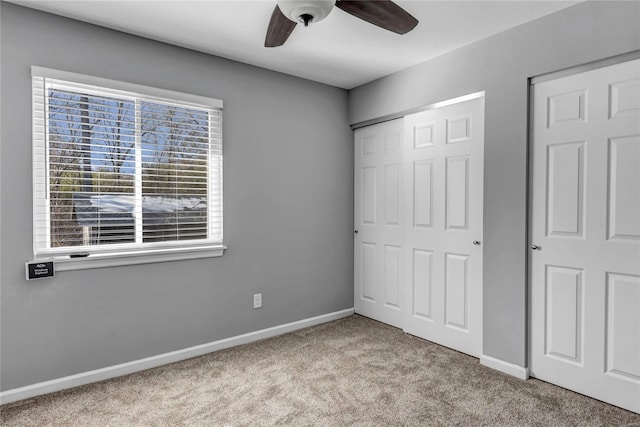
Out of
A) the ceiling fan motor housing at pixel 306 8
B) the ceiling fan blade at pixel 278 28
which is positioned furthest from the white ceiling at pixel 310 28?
the ceiling fan motor housing at pixel 306 8

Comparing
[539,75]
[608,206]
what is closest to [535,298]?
[608,206]

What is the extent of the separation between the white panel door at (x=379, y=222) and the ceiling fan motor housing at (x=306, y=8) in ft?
6.46

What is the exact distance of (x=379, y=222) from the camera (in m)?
3.72

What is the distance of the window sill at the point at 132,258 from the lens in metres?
2.39

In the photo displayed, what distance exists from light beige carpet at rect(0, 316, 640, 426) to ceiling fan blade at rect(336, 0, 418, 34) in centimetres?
215

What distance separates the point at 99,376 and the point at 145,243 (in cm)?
94

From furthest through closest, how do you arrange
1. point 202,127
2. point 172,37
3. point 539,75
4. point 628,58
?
point 202,127 → point 172,37 → point 539,75 → point 628,58

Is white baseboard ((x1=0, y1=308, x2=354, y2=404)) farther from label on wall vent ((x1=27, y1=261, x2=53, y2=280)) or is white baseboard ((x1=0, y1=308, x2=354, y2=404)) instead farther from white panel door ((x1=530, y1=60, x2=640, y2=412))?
white panel door ((x1=530, y1=60, x2=640, y2=412))

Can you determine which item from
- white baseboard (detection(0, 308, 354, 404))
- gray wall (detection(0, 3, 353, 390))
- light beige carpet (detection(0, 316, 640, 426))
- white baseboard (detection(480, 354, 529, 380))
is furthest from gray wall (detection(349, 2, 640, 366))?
white baseboard (detection(0, 308, 354, 404))

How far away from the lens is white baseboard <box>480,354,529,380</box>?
251cm

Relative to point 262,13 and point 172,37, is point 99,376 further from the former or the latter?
point 262,13

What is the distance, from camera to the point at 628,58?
208 centimetres

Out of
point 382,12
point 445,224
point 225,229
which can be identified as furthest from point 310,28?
point 445,224

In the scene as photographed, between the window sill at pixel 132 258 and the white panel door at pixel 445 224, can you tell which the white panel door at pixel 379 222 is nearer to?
the white panel door at pixel 445 224
